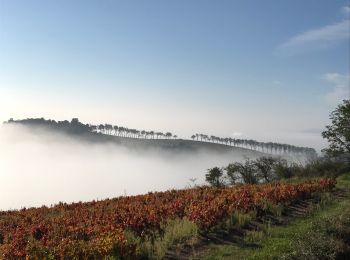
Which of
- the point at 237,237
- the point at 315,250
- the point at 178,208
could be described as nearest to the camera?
the point at 315,250

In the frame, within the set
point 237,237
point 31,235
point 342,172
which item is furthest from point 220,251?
point 342,172

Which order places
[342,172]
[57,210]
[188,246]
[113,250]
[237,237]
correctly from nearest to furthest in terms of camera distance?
[113,250] → [188,246] → [237,237] → [57,210] → [342,172]

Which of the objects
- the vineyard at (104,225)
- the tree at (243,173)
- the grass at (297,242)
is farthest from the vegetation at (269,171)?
the grass at (297,242)

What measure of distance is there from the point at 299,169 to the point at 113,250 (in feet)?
106

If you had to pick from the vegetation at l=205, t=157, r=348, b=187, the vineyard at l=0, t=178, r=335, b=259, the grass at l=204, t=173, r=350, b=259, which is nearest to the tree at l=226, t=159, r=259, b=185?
the vegetation at l=205, t=157, r=348, b=187

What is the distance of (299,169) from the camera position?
134ft

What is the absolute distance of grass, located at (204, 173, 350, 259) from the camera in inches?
468

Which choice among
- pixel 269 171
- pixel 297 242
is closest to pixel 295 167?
pixel 269 171

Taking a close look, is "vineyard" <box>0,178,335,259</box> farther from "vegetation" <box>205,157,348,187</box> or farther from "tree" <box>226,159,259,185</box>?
"tree" <box>226,159,259,185</box>

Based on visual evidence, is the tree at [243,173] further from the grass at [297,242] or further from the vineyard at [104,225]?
the grass at [297,242]

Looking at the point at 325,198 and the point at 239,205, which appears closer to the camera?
the point at 239,205

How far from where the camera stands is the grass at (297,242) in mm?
11891

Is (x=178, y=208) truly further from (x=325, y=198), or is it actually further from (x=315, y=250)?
(x=325, y=198)

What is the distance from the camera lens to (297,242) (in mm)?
13070
